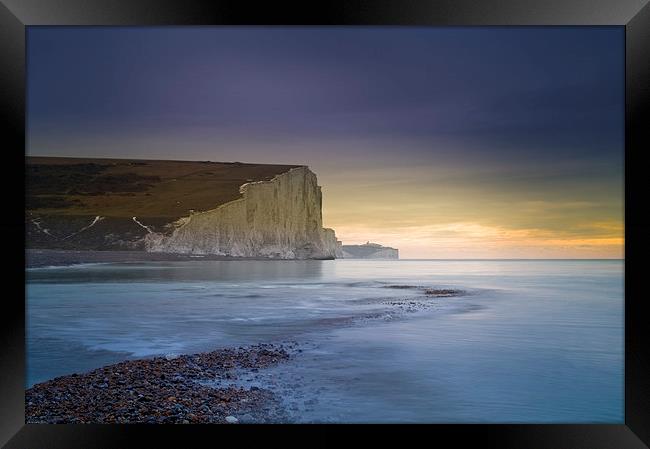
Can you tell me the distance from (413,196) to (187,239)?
600 inches

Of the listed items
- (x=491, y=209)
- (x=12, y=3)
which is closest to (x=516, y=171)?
(x=491, y=209)

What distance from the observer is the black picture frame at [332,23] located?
3.40 meters

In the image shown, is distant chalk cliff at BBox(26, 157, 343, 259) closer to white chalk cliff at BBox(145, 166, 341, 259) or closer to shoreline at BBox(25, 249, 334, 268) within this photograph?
white chalk cliff at BBox(145, 166, 341, 259)

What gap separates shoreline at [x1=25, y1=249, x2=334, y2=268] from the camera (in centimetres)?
1855

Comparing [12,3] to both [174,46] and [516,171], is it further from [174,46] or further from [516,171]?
[516,171]

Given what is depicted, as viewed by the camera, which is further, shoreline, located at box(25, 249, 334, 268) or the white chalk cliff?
the white chalk cliff

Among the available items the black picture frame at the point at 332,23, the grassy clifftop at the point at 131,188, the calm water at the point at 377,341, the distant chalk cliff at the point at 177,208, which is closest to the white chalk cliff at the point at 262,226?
the distant chalk cliff at the point at 177,208

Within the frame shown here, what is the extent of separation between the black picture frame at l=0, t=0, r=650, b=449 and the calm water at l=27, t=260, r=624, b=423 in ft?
3.65

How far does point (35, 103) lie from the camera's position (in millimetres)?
13344

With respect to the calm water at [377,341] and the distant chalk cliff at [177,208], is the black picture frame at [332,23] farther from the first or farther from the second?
the distant chalk cliff at [177,208]

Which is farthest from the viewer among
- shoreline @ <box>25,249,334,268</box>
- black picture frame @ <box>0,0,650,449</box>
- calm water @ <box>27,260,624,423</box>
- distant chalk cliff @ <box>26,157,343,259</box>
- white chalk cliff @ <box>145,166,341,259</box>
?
white chalk cliff @ <box>145,166,341,259</box>

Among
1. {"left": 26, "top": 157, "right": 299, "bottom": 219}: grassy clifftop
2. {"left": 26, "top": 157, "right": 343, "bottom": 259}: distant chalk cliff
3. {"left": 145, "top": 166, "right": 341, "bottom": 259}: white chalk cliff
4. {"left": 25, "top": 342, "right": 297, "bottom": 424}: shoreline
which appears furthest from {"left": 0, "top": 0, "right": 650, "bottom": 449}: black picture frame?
{"left": 145, "top": 166, "right": 341, "bottom": 259}: white chalk cliff

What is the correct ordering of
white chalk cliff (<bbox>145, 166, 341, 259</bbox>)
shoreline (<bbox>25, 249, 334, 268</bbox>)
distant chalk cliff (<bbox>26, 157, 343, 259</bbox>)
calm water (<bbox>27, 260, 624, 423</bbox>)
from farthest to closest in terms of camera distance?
white chalk cliff (<bbox>145, 166, 341, 259</bbox>)
distant chalk cliff (<bbox>26, 157, 343, 259</bbox>)
shoreline (<bbox>25, 249, 334, 268</bbox>)
calm water (<bbox>27, 260, 624, 423</bbox>)

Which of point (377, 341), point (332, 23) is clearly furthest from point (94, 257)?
point (332, 23)
